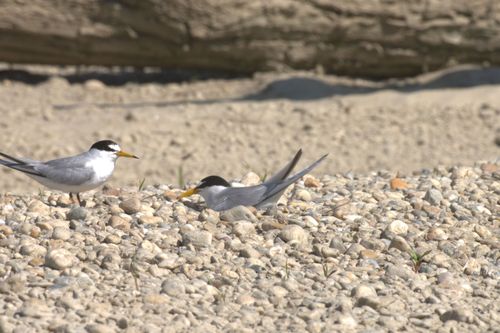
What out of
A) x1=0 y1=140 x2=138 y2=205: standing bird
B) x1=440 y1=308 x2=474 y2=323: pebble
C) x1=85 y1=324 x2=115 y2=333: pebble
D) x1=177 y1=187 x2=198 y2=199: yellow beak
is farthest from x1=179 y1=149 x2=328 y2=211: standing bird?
x1=85 y1=324 x2=115 y2=333: pebble

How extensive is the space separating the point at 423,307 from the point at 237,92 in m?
7.11

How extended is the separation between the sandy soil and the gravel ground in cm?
350

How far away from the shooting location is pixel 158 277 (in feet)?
16.1

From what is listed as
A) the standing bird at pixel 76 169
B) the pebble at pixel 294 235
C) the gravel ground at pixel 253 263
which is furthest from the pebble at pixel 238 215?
the standing bird at pixel 76 169

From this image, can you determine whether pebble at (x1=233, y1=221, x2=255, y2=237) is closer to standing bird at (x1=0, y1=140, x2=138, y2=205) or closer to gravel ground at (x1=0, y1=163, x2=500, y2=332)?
gravel ground at (x1=0, y1=163, x2=500, y2=332)

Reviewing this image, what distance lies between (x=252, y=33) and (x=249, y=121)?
102 cm

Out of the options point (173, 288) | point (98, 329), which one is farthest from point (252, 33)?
point (98, 329)

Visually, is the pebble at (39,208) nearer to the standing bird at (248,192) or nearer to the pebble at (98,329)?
the standing bird at (248,192)

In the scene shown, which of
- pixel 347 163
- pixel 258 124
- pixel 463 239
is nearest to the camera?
pixel 463 239

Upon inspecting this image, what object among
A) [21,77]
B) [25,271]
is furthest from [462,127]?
[25,271]

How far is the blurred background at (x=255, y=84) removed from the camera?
1030cm

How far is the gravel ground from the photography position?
4566 millimetres

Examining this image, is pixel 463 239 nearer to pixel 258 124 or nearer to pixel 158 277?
pixel 158 277

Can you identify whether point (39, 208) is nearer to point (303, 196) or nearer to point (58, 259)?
point (58, 259)
